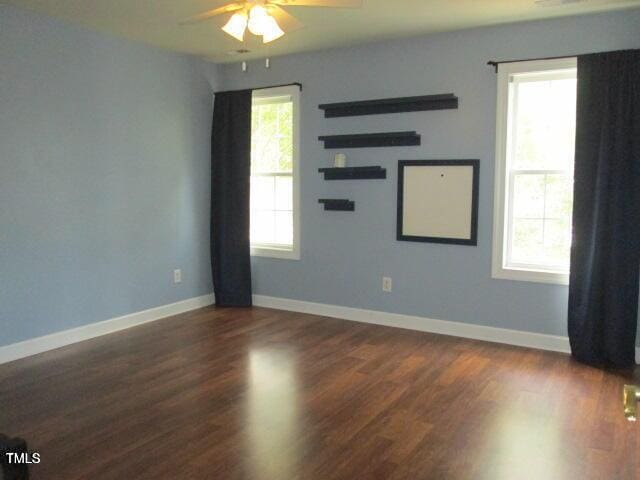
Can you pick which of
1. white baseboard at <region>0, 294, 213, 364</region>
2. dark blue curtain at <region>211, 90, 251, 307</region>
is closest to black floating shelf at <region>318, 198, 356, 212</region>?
dark blue curtain at <region>211, 90, 251, 307</region>

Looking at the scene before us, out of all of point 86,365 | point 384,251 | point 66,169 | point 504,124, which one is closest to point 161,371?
point 86,365

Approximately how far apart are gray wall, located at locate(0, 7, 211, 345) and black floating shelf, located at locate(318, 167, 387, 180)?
4.50 ft

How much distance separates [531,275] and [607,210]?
0.74 m

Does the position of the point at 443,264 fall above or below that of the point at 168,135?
below

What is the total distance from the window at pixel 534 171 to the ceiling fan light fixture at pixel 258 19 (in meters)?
2.16

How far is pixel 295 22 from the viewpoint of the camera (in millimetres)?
3031

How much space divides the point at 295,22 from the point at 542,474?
2.56m

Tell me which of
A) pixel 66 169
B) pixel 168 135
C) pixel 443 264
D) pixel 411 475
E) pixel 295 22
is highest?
pixel 295 22

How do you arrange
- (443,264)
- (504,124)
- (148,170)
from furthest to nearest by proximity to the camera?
(148,170) → (443,264) → (504,124)

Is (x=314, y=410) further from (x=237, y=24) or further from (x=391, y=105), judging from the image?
(x=391, y=105)

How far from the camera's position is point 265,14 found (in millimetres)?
2861

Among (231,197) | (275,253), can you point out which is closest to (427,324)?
(275,253)

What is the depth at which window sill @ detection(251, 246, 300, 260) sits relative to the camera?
5.46m

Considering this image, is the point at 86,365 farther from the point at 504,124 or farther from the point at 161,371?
the point at 504,124
